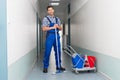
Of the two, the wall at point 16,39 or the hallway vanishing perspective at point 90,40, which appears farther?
the wall at point 16,39

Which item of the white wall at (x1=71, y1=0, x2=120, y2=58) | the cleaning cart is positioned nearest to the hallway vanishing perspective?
the white wall at (x1=71, y1=0, x2=120, y2=58)

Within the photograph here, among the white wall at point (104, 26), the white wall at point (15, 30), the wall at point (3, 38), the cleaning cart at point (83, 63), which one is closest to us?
the wall at point (3, 38)

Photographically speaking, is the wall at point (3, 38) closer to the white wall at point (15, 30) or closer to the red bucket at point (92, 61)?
the white wall at point (15, 30)

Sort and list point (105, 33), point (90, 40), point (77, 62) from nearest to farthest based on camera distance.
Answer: point (105, 33)
point (77, 62)
point (90, 40)

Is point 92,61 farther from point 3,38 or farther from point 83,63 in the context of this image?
point 3,38

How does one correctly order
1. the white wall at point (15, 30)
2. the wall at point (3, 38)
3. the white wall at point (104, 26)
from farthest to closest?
the white wall at point (104, 26)
the white wall at point (15, 30)
the wall at point (3, 38)

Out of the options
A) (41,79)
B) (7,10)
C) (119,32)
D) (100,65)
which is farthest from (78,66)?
(7,10)

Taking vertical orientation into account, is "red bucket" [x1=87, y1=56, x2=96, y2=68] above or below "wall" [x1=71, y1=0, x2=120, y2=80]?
below

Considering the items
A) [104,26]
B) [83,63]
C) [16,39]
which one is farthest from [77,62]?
[16,39]

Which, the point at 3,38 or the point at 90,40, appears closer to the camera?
the point at 3,38

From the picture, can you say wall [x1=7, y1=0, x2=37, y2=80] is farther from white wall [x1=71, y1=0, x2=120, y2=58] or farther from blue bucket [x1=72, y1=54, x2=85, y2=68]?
white wall [x1=71, y1=0, x2=120, y2=58]

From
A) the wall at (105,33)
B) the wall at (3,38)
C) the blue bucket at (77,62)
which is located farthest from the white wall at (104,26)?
the wall at (3,38)

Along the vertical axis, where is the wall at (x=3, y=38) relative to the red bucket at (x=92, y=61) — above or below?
above

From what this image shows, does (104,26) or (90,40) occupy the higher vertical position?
(104,26)
